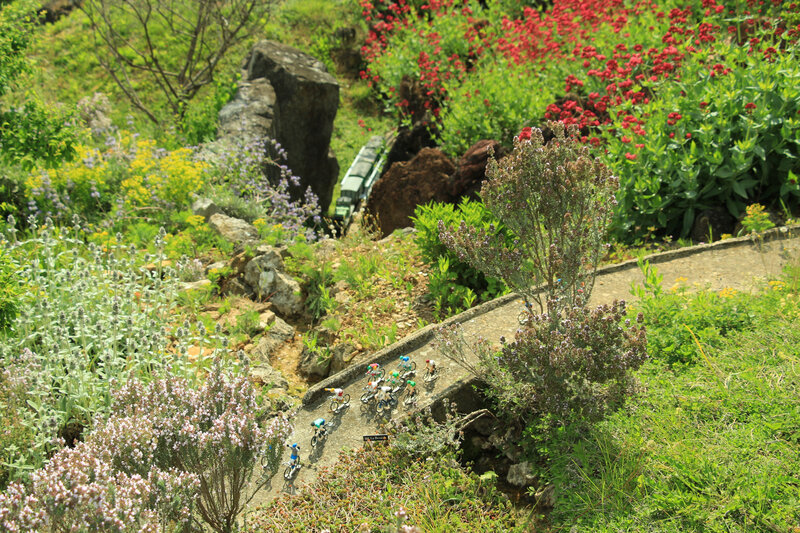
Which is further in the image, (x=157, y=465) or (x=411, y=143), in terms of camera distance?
(x=411, y=143)

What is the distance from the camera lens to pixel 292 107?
34.7ft

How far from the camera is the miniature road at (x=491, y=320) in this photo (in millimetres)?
4395

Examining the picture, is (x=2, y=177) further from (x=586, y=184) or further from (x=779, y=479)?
(x=779, y=479)

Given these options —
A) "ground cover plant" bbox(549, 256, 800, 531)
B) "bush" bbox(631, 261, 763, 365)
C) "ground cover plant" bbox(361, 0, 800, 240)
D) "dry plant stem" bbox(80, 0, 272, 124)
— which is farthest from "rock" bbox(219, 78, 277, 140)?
"ground cover plant" bbox(549, 256, 800, 531)

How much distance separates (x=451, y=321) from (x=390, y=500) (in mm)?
1809

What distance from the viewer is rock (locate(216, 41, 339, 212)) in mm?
10002

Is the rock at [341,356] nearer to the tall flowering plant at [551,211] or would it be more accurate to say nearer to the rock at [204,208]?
the tall flowering plant at [551,211]

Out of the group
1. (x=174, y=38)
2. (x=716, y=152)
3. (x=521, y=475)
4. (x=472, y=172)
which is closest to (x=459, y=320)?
(x=521, y=475)

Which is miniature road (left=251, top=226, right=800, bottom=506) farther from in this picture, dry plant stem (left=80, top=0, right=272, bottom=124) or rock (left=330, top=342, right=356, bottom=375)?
dry plant stem (left=80, top=0, right=272, bottom=124)

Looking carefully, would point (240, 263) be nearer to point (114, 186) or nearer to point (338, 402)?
point (338, 402)

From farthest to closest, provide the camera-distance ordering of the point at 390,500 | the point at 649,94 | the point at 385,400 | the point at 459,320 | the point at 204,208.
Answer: the point at 649,94, the point at 204,208, the point at 459,320, the point at 385,400, the point at 390,500

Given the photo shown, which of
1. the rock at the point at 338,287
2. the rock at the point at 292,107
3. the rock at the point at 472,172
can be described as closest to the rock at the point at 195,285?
the rock at the point at 338,287

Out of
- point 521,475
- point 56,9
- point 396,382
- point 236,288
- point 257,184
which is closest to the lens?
point 521,475

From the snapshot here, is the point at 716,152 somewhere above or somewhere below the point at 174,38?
below
